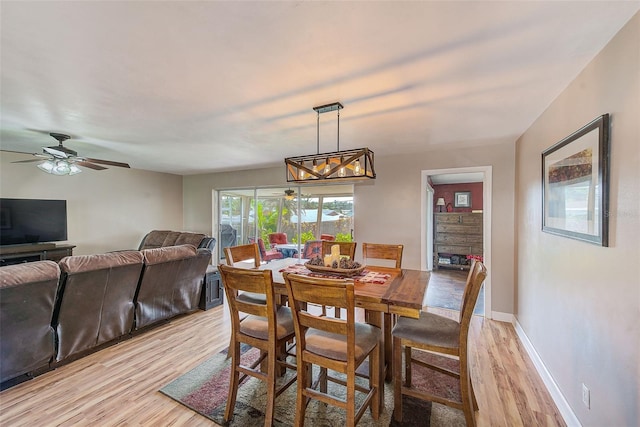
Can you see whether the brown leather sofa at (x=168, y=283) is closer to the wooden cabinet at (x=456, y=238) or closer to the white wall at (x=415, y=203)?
the white wall at (x=415, y=203)

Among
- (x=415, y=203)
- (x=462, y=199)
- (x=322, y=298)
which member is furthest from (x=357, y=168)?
(x=462, y=199)

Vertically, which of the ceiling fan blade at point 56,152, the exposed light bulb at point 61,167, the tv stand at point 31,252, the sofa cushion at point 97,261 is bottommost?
the tv stand at point 31,252

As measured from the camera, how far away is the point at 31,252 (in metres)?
4.28

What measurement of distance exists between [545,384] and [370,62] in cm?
288

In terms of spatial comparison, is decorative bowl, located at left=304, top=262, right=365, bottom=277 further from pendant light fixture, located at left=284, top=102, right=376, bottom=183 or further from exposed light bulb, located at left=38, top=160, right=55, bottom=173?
exposed light bulb, located at left=38, top=160, right=55, bottom=173

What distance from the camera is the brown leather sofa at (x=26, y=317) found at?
2.05 metres

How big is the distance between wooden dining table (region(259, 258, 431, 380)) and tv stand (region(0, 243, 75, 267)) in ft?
14.2

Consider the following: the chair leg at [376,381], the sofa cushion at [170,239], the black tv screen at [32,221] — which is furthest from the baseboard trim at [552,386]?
the black tv screen at [32,221]

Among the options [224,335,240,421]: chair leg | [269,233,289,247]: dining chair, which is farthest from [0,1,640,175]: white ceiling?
[269,233,289,247]: dining chair

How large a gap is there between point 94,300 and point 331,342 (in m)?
2.39

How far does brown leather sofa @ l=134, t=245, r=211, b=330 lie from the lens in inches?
120

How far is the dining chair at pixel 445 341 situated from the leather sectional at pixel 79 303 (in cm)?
268

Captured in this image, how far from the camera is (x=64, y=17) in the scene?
1352 millimetres

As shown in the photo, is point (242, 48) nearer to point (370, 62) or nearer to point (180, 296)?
point (370, 62)
